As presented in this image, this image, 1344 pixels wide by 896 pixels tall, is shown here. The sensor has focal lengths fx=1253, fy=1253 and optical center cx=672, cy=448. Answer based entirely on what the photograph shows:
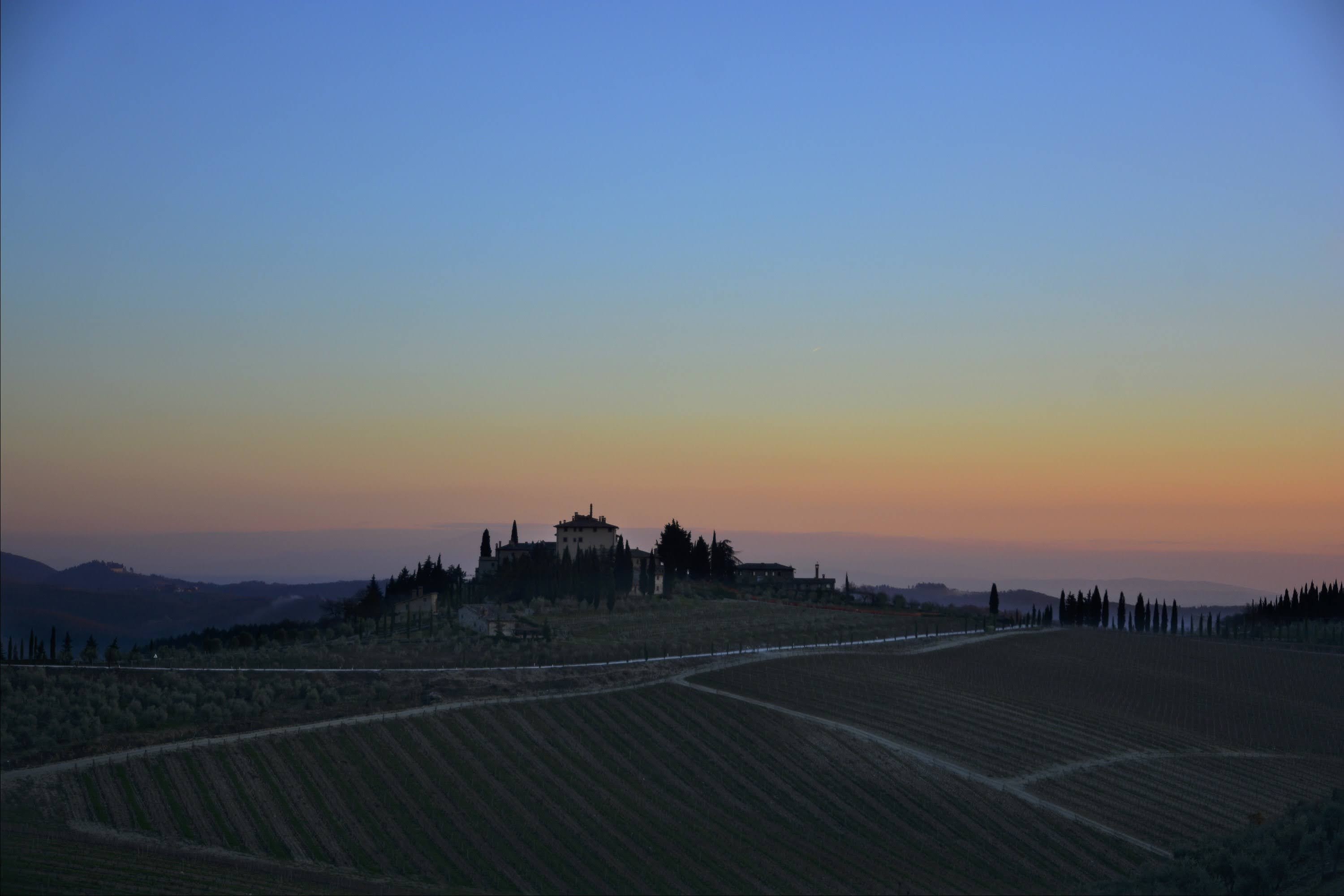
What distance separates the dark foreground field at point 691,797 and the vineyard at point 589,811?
0.11m

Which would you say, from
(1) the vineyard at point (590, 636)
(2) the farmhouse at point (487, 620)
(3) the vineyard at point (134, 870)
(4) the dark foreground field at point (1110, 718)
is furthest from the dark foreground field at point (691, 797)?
(2) the farmhouse at point (487, 620)

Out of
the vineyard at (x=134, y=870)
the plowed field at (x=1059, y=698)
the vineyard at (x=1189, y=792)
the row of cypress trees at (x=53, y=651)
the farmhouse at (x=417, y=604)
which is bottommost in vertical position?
the vineyard at (x=1189, y=792)

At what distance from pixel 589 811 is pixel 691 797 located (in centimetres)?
454

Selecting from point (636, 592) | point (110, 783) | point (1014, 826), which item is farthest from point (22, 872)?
point (636, 592)

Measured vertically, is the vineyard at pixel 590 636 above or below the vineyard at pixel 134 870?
above

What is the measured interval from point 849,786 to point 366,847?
19022 millimetres

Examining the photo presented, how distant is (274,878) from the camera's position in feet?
111

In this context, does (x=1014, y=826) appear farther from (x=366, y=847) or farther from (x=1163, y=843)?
(x=366, y=847)

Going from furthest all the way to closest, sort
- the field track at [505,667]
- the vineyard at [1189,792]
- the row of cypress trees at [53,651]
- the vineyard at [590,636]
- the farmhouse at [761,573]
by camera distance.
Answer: the farmhouse at [761,573] → the vineyard at [590,636] → the row of cypress trees at [53,651] → the field track at [505,667] → the vineyard at [1189,792]

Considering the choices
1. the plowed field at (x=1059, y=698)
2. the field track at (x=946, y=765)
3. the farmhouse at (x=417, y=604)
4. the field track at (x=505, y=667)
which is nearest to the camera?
the field track at (x=946, y=765)

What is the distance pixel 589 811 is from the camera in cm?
4322

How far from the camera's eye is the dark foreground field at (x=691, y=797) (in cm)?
3678

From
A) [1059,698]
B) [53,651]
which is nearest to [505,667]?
[53,651]

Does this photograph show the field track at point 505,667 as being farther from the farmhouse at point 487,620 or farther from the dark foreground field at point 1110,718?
the farmhouse at point 487,620
